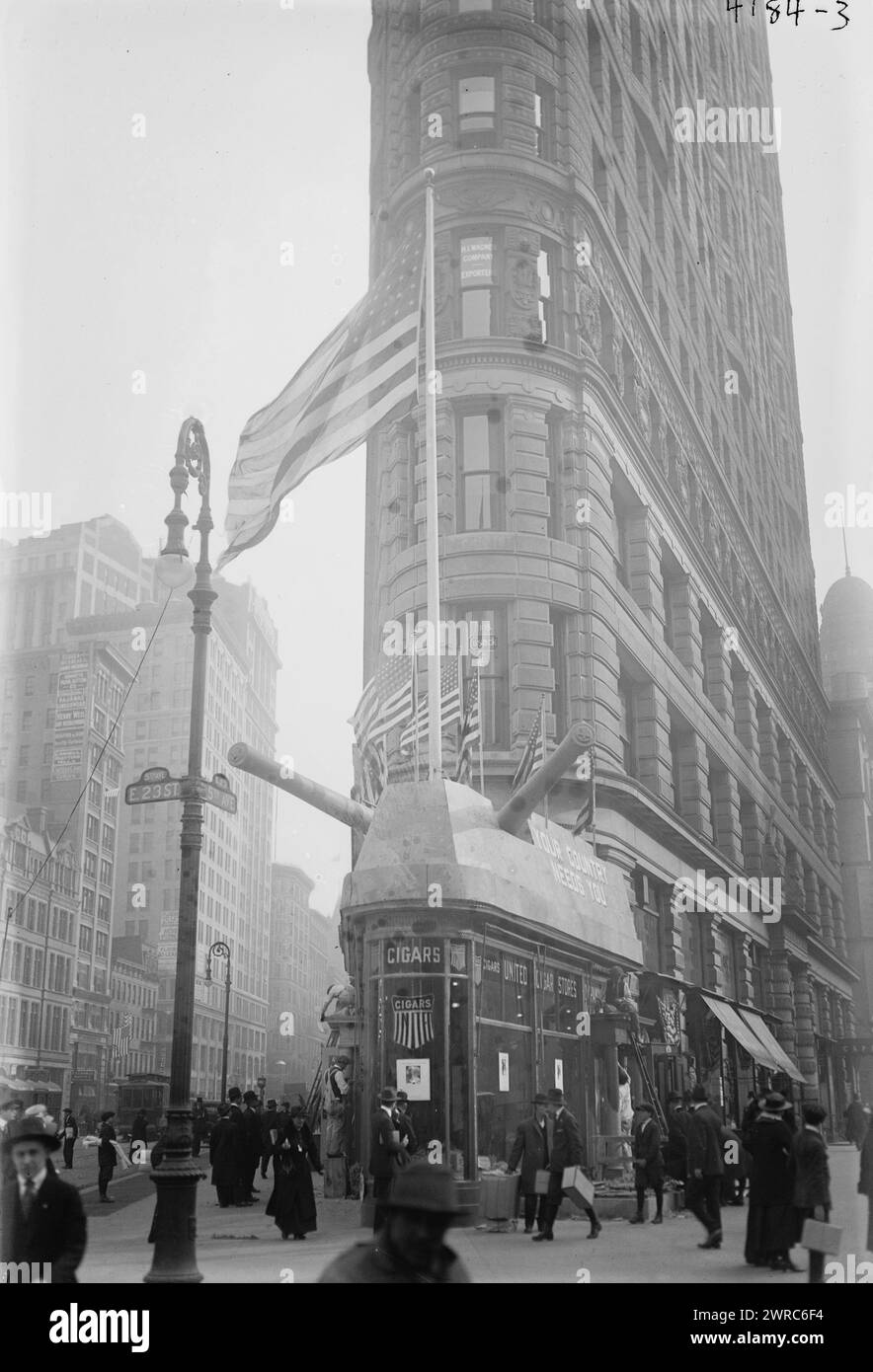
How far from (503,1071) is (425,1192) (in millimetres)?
12195

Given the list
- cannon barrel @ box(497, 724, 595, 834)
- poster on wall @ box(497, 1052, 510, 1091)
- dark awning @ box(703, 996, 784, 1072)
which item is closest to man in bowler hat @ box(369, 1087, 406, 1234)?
poster on wall @ box(497, 1052, 510, 1091)

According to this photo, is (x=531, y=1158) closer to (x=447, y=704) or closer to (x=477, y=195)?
(x=447, y=704)

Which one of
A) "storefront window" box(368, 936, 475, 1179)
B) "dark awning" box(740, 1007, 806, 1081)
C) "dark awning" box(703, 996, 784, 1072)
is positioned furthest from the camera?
"dark awning" box(740, 1007, 806, 1081)

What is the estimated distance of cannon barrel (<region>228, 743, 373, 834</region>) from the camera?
687 inches

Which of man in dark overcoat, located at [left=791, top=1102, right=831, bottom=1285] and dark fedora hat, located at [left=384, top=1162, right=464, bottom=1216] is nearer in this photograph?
dark fedora hat, located at [left=384, top=1162, right=464, bottom=1216]

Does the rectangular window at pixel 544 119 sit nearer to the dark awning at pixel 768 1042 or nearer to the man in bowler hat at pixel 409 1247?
the dark awning at pixel 768 1042

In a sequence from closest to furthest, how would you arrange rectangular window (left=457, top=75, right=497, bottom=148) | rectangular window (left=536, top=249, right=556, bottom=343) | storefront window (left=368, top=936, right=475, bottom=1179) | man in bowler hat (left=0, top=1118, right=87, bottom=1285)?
man in bowler hat (left=0, top=1118, right=87, bottom=1285) → storefront window (left=368, top=936, right=475, bottom=1179) → rectangular window (left=536, top=249, right=556, bottom=343) → rectangular window (left=457, top=75, right=497, bottom=148)

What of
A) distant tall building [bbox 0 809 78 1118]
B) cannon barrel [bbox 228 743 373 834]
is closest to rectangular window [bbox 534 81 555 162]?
cannon barrel [bbox 228 743 373 834]

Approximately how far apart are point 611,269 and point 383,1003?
66.8 ft

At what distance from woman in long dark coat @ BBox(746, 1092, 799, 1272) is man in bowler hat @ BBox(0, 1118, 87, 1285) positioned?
7.02 meters

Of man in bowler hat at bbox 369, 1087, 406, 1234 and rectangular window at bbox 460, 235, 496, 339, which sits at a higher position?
rectangular window at bbox 460, 235, 496, 339

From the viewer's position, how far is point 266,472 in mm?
21750

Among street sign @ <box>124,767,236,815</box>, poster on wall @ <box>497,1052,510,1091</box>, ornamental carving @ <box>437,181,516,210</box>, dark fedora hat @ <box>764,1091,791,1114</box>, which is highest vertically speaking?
ornamental carving @ <box>437,181,516,210</box>

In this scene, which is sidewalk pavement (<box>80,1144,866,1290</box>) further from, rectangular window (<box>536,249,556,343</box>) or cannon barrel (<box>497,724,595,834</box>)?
rectangular window (<box>536,249,556,343</box>)
